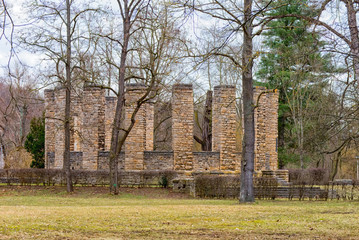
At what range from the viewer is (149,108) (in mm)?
29875

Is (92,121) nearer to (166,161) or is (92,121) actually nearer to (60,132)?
(60,132)

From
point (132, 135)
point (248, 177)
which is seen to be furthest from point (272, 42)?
point (248, 177)

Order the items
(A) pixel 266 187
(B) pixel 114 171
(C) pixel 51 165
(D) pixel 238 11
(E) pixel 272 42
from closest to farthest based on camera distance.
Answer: (D) pixel 238 11
(A) pixel 266 187
(B) pixel 114 171
(C) pixel 51 165
(E) pixel 272 42

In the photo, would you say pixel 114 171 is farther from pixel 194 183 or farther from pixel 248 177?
pixel 248 177

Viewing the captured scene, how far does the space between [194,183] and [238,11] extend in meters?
8.49

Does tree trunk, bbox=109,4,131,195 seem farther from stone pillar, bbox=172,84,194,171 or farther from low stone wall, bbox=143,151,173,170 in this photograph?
stone pillar, bbox=172,84,194,171

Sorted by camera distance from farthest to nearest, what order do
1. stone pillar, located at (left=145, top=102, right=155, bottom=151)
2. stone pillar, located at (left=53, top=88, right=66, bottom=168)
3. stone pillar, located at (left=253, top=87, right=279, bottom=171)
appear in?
1. stone pillar, located at (left=53, top=88, right=66, bottom=168)
2. stone pillar, located at (left=253, top=87, right=279, bottom=171)
3. stone pillar, located at (left=145, top=102, right=155, bottom=151)

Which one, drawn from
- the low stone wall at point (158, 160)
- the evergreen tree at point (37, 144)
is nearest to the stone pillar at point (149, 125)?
the low stone wall at point (158, 160)

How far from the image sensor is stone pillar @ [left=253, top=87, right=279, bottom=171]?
30000 mm

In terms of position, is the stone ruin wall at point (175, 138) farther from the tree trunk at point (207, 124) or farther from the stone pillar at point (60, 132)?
the tree trunk at point (207, 124)

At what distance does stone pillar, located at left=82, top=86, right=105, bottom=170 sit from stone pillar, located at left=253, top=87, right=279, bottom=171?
8.93 meters

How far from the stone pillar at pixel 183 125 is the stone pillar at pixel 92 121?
4.28 metres

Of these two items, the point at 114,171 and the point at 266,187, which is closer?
the point at 266,187

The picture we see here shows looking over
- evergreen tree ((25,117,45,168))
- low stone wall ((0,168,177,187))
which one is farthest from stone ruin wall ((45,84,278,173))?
evergreen tree ((25,117,45,168))
